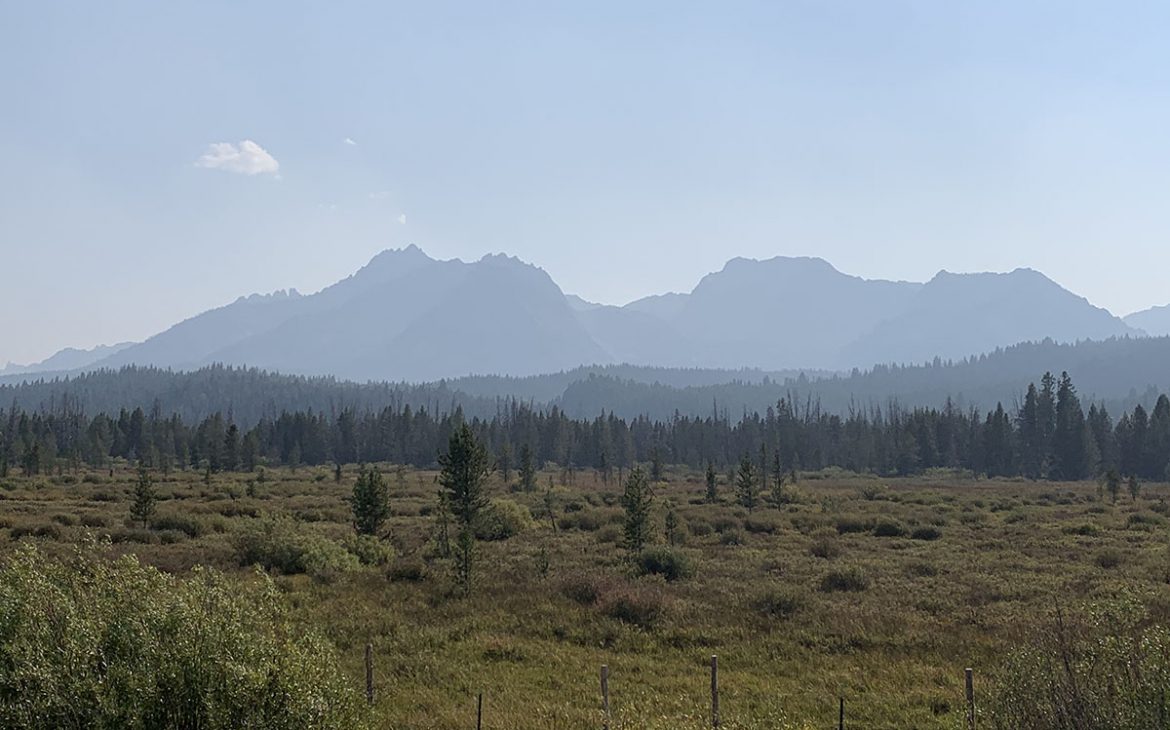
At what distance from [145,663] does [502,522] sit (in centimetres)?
3795

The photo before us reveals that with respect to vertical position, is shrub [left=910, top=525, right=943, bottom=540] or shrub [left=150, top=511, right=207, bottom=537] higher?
shrub [left=150, top=511, right=207, bottom=537]

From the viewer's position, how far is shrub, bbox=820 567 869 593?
2991cm

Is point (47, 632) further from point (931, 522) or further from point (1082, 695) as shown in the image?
point (931, 522)

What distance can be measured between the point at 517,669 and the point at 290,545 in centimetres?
1726

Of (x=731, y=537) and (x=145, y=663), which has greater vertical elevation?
(x=145, y=663)

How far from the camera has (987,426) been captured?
120438 mm

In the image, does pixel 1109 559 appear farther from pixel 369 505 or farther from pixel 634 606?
pixel 369 505

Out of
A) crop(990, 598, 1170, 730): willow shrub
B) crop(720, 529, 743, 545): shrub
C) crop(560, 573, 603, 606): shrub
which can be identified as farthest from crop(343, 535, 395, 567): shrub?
crop(990, 598, 1170, 730): willow shrub

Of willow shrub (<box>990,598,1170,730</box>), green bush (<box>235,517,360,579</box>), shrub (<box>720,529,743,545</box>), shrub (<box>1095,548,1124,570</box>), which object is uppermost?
willow shrub (<box>990,598,1170,730</box>)

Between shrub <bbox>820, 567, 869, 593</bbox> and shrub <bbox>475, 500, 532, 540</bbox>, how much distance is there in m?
20.3

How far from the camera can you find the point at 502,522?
4769 centimetres

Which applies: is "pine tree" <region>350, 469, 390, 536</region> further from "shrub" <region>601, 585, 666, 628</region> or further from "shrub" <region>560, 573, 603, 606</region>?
"shrub" <region>601, 585, 666, 628</region>

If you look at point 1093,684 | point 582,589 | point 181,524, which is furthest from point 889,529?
point 181,524

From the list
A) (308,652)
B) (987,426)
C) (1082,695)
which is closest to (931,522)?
(1082,695)
